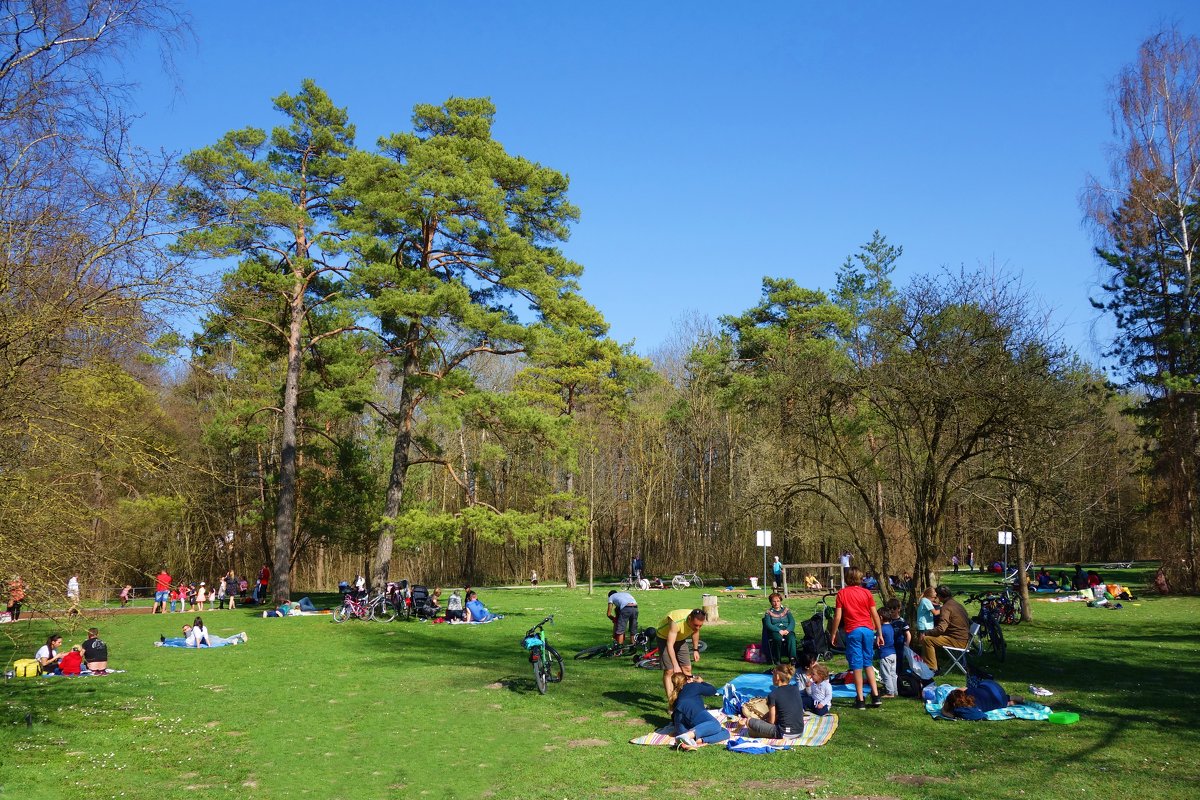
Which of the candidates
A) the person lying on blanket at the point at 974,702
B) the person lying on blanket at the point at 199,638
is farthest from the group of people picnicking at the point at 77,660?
the person lying on blanket at the point at 974,702

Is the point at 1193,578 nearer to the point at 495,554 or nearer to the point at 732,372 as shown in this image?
the point at 732,372

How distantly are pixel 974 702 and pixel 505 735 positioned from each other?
5.40m

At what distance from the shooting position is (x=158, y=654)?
1703 cm

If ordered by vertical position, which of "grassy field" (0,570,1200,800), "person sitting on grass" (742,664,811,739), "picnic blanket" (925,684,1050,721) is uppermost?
"person sitting on grass" (742,664,811,739)

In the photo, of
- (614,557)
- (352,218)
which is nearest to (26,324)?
(352,218)

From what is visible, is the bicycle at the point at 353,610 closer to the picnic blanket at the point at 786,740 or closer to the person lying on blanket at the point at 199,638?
the person lying on blanket at the point at 199,638

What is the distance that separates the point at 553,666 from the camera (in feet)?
43.9

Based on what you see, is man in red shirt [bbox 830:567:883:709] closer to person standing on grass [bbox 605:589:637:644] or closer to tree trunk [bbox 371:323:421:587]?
person standing on grass [bbox 605:589:637:644]

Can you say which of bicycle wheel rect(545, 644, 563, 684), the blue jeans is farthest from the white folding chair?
bicycle wheel rect(545, 644, 563, 684)

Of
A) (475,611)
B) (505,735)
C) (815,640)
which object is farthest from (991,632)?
(475,611)

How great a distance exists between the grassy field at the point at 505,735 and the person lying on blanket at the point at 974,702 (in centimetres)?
24

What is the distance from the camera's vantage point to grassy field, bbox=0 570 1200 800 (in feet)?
26.0

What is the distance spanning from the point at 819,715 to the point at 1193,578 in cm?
2465

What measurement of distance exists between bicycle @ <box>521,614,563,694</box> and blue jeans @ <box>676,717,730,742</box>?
10.7 ft
